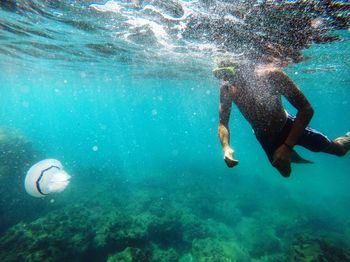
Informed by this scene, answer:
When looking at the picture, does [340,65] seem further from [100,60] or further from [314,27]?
[100,60]

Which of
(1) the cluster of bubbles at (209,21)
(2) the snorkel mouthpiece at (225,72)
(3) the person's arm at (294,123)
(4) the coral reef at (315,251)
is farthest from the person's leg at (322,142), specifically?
(4) the coral reef at (315,251)

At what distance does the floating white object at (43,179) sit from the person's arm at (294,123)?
10.5ft

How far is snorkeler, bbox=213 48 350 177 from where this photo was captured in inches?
129

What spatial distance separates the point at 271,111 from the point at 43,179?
12.3ft

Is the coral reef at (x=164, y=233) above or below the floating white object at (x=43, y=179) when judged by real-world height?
below

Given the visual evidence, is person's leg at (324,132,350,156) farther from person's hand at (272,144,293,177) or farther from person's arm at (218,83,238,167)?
person's arm at (218,83,238,167)

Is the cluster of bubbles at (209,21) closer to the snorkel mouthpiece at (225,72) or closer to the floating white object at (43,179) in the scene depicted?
the snorkel mouthpiece at (225,72)

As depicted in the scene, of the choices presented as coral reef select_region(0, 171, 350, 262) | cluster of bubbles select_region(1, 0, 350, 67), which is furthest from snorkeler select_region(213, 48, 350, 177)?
coral reef select_region(0, 171, 350, 262)

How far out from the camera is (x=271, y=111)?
3930 mm

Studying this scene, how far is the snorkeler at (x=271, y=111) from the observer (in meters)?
3.29

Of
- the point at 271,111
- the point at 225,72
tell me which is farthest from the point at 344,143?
the point at 225,72

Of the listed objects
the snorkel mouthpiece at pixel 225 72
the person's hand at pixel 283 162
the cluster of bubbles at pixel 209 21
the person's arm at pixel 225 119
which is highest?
the cluster of bubbles at pixel 209 21

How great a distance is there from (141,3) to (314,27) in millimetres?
6989

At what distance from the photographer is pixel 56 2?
9891 millimetres
